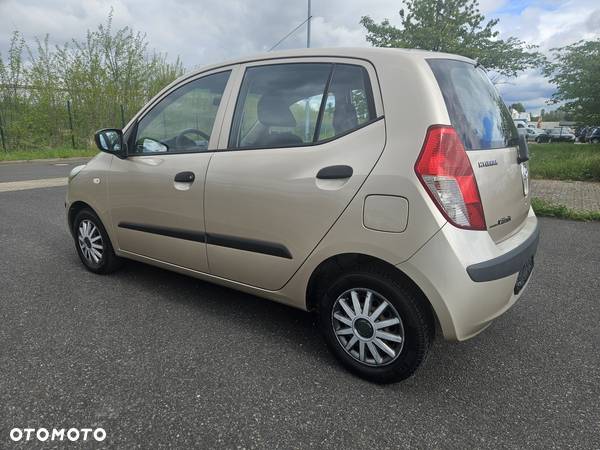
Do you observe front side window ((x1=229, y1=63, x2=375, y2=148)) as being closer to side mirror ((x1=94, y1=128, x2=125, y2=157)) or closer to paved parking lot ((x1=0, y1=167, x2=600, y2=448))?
side mirror ((x1=94, y1=128, x2=125, y2=157))

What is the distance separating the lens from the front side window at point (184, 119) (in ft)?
8.66

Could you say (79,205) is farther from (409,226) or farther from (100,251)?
(409,226)

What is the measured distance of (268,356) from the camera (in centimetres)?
236

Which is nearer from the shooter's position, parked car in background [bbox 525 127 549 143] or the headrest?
the headrest

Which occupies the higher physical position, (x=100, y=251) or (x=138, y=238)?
(x=138, y=238)

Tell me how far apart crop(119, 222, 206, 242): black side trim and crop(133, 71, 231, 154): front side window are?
0.53 metres

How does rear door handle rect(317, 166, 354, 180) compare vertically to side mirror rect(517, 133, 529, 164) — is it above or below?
below

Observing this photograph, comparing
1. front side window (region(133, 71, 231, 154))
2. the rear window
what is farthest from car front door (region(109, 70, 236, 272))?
the rear window

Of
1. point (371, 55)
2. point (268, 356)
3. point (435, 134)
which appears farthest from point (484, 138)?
point (268, 356)

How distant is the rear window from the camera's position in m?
1.94

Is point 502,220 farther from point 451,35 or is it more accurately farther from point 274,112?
point 451,35

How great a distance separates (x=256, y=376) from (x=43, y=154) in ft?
56.3

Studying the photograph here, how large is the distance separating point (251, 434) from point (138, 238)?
1824 millimetres

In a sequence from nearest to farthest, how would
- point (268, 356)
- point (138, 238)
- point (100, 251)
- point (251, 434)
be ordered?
point (251, 434)
point (268, 356)
point (138, 238)
point (100, 251)
